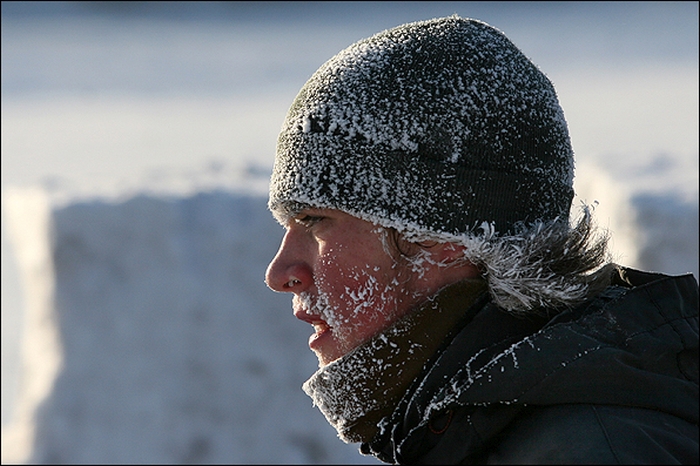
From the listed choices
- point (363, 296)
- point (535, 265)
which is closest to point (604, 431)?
point (535, 265)

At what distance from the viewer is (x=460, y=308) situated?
1526 mm

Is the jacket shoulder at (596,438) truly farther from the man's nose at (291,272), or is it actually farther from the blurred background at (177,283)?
the blurred background at (177,283)

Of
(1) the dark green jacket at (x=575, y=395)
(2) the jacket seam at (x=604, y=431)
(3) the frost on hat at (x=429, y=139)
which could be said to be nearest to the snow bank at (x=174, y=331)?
(3) the frost on hat at (x=429, y=139)

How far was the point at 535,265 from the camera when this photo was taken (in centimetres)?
154

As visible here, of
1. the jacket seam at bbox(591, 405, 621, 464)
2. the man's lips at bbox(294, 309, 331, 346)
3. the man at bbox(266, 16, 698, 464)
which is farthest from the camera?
the man's lips at bbox(294, 309, 331, 346)

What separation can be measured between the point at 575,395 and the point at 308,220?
622 mm

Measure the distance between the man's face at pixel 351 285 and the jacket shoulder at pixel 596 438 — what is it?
364 mm

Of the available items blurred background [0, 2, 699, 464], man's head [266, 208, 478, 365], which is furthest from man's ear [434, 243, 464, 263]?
blurred background [0, 2, 699, 464]

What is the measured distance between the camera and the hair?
1501 millimetres

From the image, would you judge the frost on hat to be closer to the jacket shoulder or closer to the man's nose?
the man's nose

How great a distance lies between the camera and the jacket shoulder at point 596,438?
1169mm

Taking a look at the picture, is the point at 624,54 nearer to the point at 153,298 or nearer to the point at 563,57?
the point at 563,57

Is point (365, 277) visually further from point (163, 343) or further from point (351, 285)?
point (163, 343)

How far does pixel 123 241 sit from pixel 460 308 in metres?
3.85
